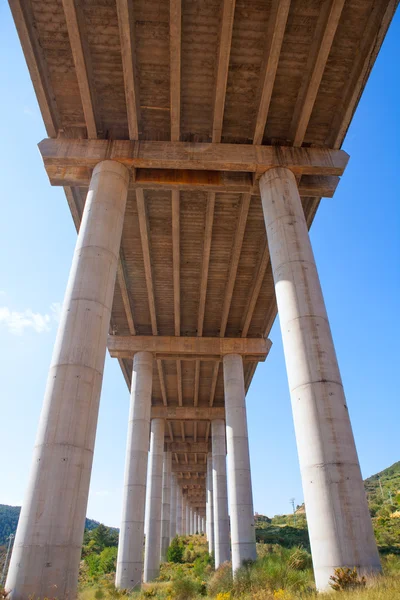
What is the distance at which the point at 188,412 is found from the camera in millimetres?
33031

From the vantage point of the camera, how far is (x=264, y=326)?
22.9 metres

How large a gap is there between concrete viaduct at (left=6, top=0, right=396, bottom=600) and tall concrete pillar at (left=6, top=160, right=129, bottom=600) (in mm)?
30

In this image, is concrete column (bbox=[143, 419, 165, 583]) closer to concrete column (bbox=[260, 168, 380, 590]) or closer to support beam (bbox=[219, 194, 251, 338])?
support beam (bbox=[219, 194, 251, 338])

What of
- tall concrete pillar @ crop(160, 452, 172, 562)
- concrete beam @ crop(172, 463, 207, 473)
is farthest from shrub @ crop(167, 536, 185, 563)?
concrete beam @ crop(172, 463, 207, 473)

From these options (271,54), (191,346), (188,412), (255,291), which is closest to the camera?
(271,54)

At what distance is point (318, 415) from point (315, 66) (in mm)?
9069

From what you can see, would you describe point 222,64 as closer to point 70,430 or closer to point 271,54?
point 271,54

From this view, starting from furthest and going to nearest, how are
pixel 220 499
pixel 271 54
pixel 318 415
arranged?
pixel 220 499
pixel 271 54
pixel 318 415

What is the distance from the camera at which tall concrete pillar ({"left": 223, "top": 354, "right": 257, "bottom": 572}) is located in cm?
1778

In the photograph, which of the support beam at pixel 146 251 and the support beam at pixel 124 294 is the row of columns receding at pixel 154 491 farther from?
Result: the support beam at pixel 146 251

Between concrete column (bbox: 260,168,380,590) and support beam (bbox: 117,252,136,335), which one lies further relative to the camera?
support beam (bbox: 117,252,136,335)

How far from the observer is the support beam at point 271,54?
9781mm

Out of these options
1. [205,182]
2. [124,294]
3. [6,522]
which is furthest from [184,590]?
[6,522]

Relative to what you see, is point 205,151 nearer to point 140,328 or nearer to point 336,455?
point 336,455
